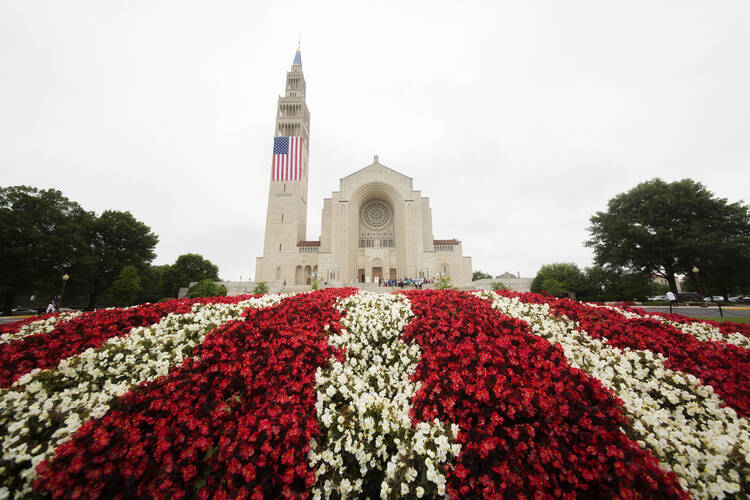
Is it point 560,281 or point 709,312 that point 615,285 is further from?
point 709,312

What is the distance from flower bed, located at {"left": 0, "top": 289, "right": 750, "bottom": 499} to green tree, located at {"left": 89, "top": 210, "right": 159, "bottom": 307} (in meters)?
38.3

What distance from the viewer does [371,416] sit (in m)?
3.22

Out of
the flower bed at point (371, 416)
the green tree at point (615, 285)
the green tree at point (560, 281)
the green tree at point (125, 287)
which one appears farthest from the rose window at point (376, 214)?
the flower bed at point (371, 416)

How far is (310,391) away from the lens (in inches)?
130

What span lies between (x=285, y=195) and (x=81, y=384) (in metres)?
38.2

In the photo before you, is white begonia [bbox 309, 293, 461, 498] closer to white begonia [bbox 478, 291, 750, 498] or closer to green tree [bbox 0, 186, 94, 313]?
white begonia [bbox 478, 291, 750, 498]

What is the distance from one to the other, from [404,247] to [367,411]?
112 ft

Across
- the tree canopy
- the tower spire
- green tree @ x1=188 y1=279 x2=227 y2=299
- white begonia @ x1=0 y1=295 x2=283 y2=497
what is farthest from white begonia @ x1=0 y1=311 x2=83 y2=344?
the tower spire

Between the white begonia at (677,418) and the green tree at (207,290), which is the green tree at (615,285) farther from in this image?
the green tree at (207,290)

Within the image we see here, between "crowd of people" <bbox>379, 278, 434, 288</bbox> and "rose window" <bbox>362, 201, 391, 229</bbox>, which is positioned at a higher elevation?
"rose window" <bbox>362, 201, 391, 229</bbox>

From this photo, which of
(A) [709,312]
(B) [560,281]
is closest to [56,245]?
(A) [709,312]

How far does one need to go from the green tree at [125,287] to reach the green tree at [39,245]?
10.7ft

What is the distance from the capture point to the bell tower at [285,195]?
3784 cm

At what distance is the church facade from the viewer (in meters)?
36.4
